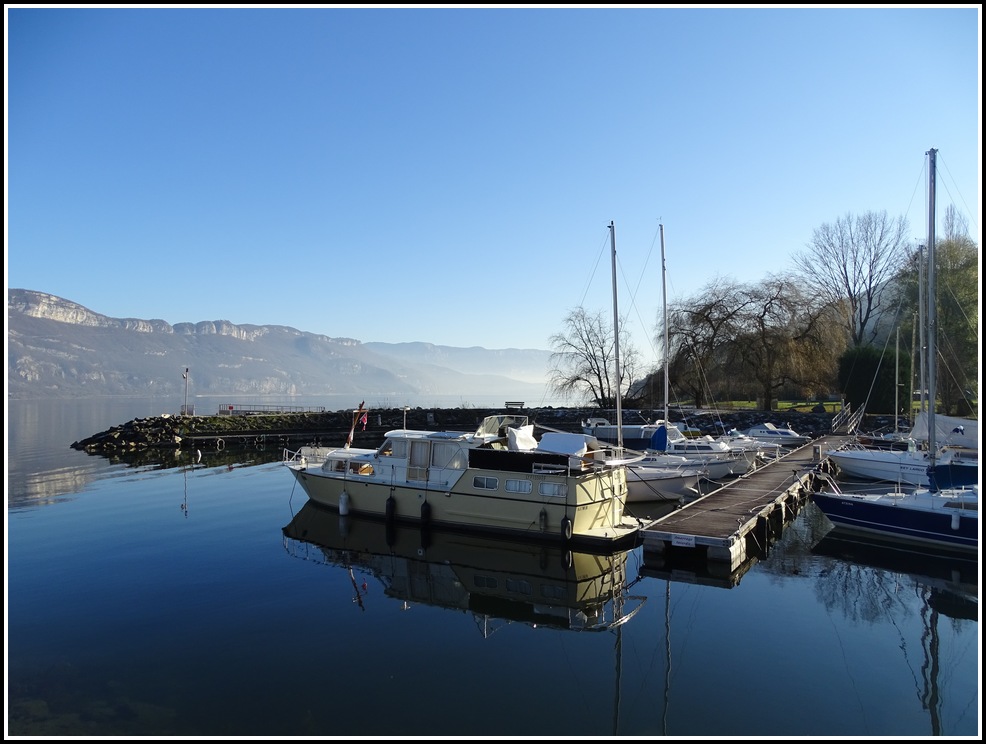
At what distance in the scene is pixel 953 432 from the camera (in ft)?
87.2

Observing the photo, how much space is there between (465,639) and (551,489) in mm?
7316

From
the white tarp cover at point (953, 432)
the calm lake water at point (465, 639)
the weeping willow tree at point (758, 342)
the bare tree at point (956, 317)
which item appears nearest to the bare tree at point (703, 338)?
the weeping willow tree at point (758, 342)

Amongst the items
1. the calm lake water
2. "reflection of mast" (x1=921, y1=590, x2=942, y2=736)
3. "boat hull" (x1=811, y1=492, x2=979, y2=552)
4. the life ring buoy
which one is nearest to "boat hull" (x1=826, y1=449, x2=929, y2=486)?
"boat hull" (x1=811, y1=492, x2=979, y2=552)

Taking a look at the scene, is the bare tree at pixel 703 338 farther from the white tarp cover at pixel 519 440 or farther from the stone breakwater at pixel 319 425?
the white tarp cover at pixel 519 440

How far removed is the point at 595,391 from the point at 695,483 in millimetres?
37361

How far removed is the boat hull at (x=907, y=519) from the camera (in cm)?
1739

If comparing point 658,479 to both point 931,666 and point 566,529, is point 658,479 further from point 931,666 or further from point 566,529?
point 931,666

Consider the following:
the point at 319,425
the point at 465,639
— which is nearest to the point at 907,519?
the point at 465,639

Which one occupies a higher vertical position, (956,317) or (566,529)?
(956,317)

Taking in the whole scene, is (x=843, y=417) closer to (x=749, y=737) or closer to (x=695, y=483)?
(x=695, y=483)

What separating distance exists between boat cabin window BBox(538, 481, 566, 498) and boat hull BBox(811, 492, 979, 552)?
29.0 feet

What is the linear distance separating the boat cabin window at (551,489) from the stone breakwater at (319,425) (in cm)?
2746

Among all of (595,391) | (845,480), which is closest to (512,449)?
(845,480)

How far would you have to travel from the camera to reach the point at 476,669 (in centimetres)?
1095
